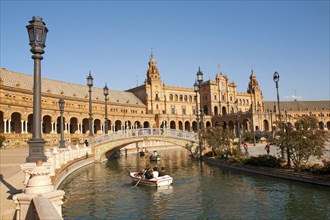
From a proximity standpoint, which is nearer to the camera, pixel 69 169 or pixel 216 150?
pixel 69 169

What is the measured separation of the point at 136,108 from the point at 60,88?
26.0 metres

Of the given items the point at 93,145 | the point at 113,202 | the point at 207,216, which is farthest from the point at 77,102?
the point at 207,216

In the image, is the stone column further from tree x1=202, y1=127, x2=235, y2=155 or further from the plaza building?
the plaza building

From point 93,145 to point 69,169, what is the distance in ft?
34.1

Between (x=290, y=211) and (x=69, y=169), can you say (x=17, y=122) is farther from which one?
(x=290, y=211)

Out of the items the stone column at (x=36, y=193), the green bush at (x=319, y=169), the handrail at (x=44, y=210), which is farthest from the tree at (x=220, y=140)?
the handrail at (x=44, y=210)

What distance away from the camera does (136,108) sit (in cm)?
9062

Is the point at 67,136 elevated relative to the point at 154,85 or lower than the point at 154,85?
lower

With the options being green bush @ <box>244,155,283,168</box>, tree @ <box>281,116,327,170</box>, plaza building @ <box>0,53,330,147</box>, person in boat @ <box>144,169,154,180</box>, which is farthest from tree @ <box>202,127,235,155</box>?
person in boat @ <box>144,169,154,180</box>

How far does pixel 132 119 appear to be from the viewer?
8225 centimetres

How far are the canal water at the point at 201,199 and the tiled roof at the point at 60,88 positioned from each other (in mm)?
44082

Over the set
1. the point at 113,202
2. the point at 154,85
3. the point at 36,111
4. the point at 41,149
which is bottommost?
the point at 113,202

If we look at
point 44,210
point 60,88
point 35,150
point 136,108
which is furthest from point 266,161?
point 136,108

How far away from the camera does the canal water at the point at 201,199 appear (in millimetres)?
13266
